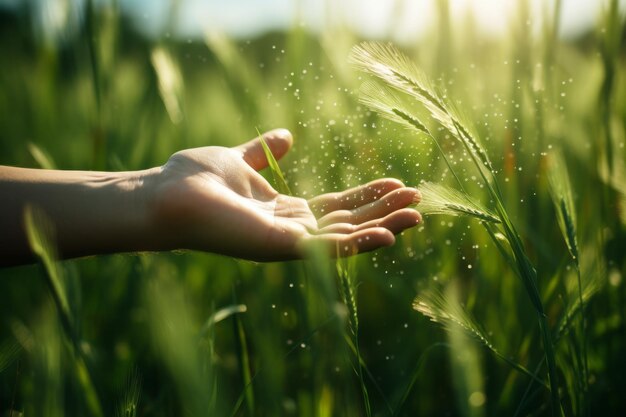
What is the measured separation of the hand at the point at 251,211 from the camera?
0.80 metres

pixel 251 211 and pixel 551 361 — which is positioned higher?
pixel 251 211

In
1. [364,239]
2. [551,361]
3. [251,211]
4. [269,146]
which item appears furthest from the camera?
[269,146]

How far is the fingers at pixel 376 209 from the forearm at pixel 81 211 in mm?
259

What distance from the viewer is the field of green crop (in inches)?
28.3

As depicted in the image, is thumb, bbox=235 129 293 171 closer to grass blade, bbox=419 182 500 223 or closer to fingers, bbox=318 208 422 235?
fingers, bbox=318 208 422 235

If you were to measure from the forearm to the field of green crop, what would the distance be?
1.5 inches

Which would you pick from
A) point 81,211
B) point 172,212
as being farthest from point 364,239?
point 81,211

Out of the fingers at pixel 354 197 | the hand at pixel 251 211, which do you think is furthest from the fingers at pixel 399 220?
the fingers at pixel 354 197

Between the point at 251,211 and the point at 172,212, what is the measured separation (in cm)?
11

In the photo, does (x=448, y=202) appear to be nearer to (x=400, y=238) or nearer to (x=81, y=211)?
(x=400, y=238)

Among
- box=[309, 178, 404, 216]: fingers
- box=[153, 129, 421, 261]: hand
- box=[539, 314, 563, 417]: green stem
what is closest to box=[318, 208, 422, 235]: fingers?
box=[153, 129, 421, 261]: hand

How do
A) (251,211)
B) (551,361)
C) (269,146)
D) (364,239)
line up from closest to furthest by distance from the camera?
(551,361)
(364,239)
(251,211)
(269,146)

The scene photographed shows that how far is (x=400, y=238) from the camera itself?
1.05 m

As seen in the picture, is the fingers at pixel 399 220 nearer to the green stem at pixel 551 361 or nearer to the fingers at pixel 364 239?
the fingers at pixel 364 239
